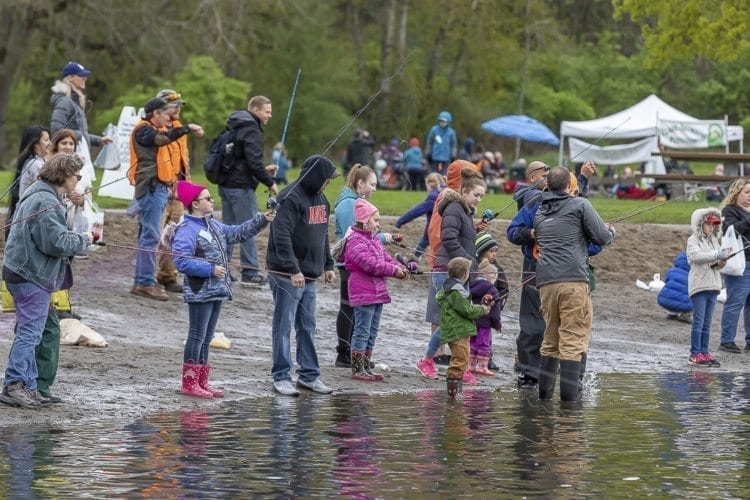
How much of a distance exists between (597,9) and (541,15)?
13.5m

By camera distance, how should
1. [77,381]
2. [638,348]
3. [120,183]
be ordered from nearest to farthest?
[77,381], [638,348], [120,183]

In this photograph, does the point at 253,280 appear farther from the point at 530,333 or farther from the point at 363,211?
the point at 530,333

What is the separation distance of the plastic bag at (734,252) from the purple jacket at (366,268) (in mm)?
4399

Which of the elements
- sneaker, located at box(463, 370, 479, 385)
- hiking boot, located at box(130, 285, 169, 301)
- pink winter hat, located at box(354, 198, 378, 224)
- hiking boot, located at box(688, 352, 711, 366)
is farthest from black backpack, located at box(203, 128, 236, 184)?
hiking boot, located at box(688, 352, 711, 366)

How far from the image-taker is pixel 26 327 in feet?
37.1

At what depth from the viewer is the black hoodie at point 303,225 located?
40.8 ft

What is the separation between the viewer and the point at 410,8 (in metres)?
58.3

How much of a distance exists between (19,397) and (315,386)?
2.55m

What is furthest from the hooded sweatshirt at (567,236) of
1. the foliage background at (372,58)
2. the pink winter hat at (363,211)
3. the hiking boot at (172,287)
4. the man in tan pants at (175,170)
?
the foliage background at (372,58)

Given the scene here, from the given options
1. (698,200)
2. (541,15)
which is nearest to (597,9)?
(541,15)

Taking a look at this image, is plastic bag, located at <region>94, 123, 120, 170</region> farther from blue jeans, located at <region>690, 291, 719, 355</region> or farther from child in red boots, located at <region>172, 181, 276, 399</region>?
blue jeans, located at <region>690, 291, 719, 355</region>

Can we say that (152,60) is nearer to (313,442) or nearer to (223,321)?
(223,321)

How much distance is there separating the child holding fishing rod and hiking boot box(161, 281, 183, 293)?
5328 mm

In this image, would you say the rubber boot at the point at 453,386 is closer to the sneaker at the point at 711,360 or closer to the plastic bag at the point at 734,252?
the sneaker at the point at 711,360
